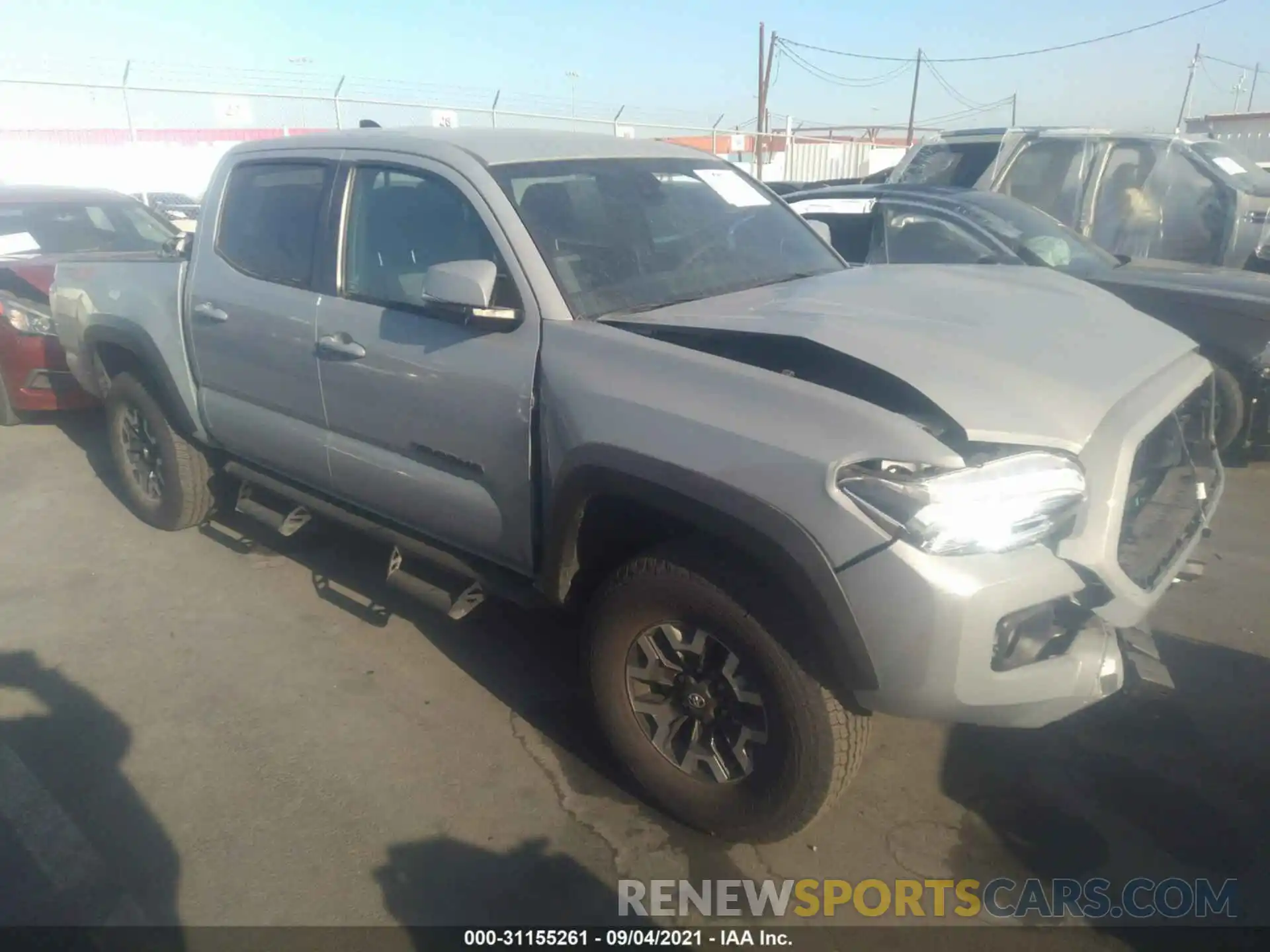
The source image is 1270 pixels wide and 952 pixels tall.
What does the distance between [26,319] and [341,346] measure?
14.6 ft

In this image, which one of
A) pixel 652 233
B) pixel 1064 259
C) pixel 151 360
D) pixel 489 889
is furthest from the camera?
pixel 1064 259

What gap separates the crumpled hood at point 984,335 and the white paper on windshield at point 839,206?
10.6 ft

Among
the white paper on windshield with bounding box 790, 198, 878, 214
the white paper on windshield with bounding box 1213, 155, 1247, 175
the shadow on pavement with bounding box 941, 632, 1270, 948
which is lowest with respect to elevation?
the shadow on pavement with bounding box 941, 632, 1270, 948

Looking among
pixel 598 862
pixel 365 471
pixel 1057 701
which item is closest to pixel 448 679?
pixel 365 471

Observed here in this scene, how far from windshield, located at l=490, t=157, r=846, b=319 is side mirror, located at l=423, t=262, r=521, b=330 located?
0.21m

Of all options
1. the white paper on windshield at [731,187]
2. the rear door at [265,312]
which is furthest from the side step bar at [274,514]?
the white paper on windshield at [731,187]

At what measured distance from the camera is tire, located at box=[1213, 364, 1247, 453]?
5.32 m

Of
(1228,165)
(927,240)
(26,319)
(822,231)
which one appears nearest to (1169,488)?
(822,231)

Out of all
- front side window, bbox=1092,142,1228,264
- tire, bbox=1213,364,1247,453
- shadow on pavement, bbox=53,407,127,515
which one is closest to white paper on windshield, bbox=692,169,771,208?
tire, bbox=1213,364,1247,453

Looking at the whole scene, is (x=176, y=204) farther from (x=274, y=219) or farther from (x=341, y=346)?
(x=341, y=346)

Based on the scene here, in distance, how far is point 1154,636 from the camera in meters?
3.78

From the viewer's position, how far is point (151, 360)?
177 inches

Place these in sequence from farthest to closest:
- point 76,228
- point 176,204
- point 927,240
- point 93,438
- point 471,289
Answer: point 176,204
point 76,228
point 93,438
point 927,240
point 471,289

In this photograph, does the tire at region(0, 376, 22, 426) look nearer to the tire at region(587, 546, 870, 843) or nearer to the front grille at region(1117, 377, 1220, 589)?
the tire at region(587, 546, 870, 843)
